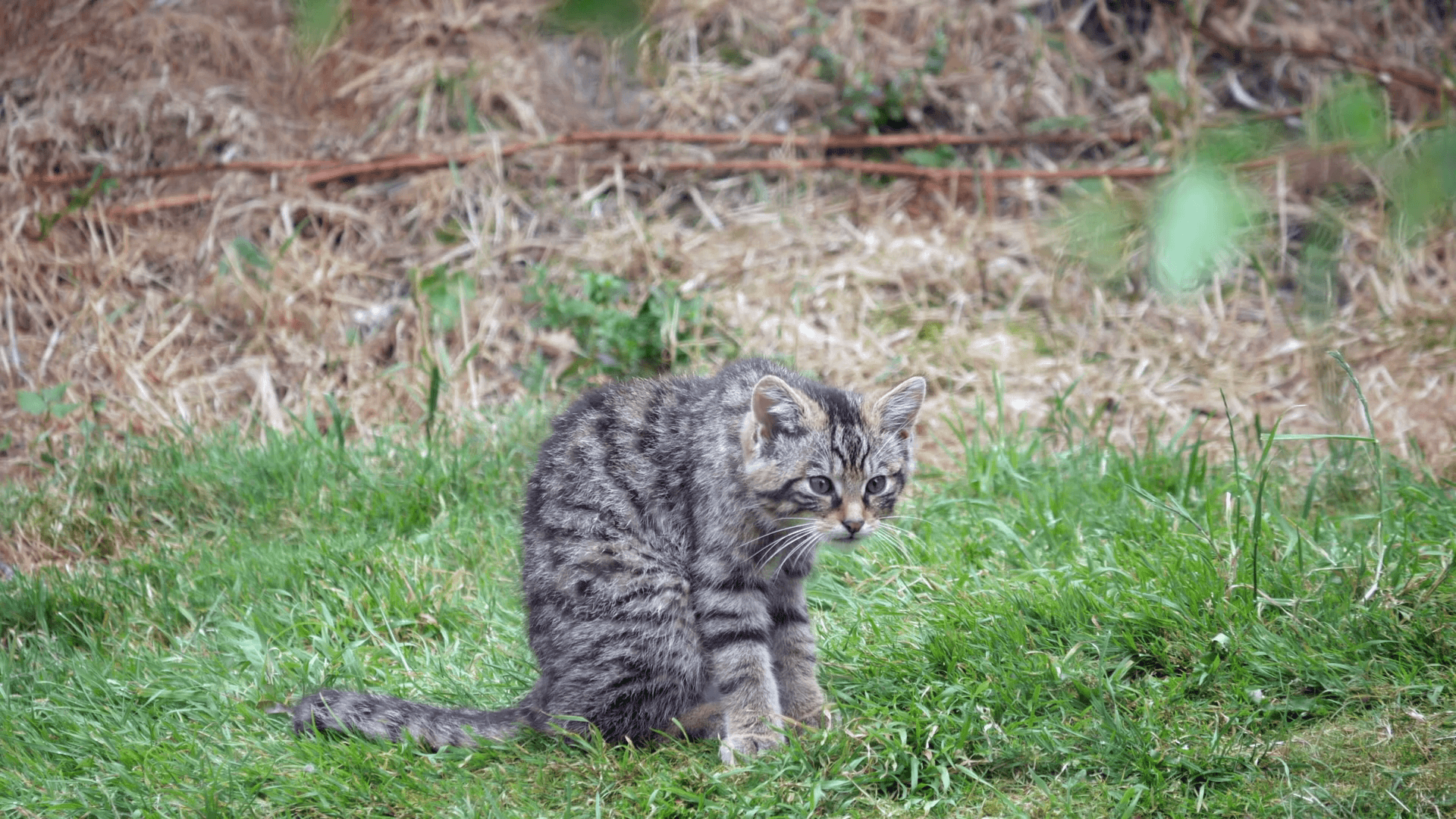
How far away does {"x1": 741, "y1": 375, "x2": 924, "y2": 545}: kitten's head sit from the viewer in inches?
153

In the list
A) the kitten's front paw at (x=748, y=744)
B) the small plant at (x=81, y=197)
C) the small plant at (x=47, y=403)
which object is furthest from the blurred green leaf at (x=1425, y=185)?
the small plant at (x=81, y=197)

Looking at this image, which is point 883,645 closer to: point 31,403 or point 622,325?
point 622,325

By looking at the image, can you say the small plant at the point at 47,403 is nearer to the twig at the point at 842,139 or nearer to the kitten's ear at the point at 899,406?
the twig at the point at 842,139

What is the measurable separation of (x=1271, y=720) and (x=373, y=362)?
19.0ft

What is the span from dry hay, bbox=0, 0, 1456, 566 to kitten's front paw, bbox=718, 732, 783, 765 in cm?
290

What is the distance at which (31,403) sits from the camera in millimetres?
6855

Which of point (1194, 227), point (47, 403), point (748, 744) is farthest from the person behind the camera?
point (47, 403)

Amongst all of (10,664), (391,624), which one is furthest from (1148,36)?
(10,664)

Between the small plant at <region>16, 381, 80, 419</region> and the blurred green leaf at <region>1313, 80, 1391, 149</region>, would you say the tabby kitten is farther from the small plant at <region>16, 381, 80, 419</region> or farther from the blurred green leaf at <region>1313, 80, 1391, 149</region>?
the small plant at <region>16, 381, 80, 419</region>

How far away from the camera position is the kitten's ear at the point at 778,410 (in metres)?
3.92

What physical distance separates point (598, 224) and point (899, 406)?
4360 mm

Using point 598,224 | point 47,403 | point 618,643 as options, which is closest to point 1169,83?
point 618,643

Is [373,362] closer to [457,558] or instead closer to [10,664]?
[457,558]

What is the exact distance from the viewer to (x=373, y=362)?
24.3ft
